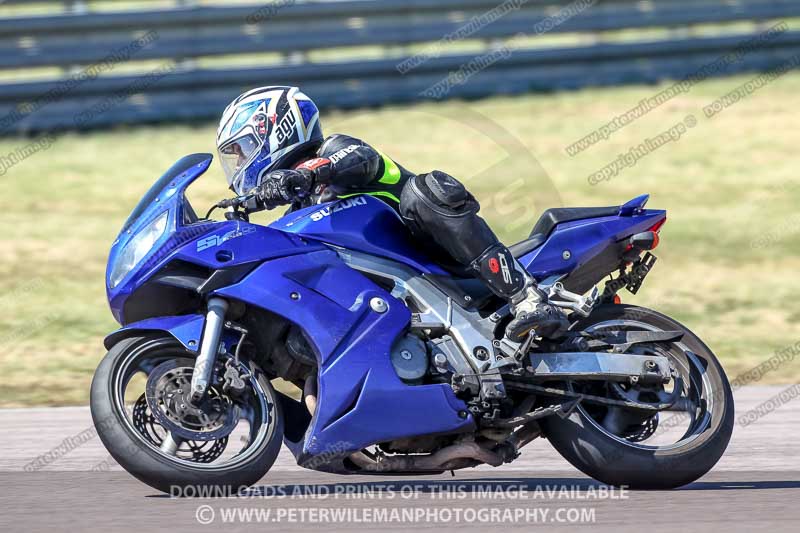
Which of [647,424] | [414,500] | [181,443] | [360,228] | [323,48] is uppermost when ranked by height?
[360,228]

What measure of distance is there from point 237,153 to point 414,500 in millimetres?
1599

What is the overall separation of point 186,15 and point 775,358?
671cm

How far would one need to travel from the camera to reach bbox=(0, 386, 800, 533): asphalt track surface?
495 cm

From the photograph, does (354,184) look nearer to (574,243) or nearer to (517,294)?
(517,294)

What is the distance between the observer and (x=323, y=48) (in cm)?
1349

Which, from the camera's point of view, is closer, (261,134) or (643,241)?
(261,134)

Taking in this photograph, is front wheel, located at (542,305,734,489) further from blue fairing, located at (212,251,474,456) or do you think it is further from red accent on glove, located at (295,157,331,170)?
red accent on glove, located at (295,157,331,170)

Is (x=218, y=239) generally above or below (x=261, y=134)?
below

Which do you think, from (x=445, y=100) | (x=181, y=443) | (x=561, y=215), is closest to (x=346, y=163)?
(x=561, y=215)

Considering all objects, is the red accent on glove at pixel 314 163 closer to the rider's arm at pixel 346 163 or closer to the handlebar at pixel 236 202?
the rider's arm at pixel 346 163

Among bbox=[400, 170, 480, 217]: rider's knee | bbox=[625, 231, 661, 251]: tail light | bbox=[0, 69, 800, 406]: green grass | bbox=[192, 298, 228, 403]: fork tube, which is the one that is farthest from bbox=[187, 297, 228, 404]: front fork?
bbox=[0, 69, 800, 406]: green grass

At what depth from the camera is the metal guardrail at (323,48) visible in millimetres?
12961

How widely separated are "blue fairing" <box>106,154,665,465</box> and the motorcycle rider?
169mm

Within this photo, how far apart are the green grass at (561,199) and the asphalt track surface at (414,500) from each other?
2.31 meters
